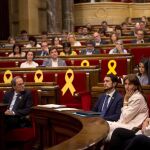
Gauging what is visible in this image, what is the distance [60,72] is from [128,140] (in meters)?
4.39

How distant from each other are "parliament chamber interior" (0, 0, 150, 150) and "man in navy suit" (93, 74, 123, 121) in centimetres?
37

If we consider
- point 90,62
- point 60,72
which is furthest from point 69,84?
point 90,62

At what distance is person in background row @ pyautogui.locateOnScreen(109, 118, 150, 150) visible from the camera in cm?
418

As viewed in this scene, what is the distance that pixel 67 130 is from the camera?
496 centimetres

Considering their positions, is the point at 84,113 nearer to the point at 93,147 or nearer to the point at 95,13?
the point at 93,147

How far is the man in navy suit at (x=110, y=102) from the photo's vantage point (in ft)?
20.8

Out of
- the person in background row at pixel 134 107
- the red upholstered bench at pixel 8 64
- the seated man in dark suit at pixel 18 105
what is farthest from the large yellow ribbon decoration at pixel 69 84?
the person in background row at pixel 134 107

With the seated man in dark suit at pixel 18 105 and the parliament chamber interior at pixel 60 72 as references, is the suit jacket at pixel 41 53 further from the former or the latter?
the seated man in dark suit at pixel 18 105

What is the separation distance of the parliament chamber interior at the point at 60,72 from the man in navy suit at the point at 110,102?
1.22 feet

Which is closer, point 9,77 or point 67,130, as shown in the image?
point 67,130

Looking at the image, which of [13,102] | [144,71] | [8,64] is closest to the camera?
[13,102]

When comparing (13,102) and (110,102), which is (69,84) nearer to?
(13,102)

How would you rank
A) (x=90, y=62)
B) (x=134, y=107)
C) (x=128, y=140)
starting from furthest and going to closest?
(x=90, y=62)
(x=134, y=107)
(x=128, y=140)

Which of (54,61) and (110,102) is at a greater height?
(54,61)
